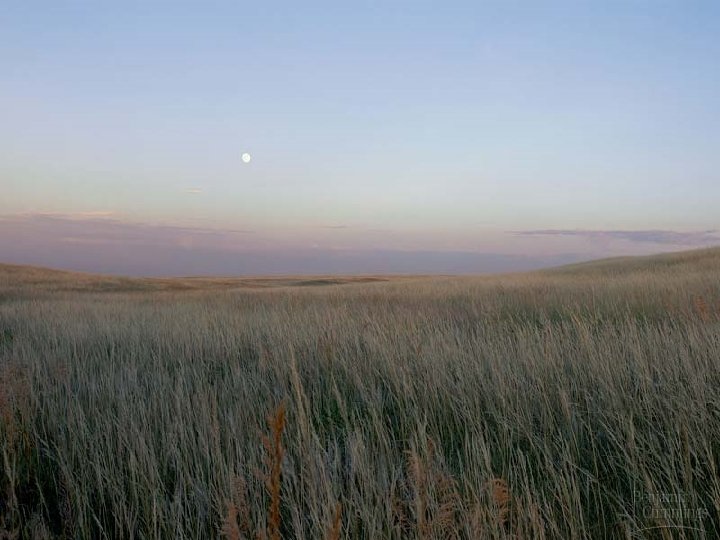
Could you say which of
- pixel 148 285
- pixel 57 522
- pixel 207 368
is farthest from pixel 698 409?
pixel 148 285

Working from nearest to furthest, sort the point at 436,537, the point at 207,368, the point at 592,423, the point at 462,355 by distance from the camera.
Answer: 1. the point at 436,537
2. the point at 592,423
3. the point at 462,355
4. the point at 207,368

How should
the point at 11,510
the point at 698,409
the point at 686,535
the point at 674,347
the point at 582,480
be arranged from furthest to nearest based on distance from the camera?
the point at 674,347 < the point at 698,409 < the point at 582,480 < the point at 11,510 < the point at 686,535

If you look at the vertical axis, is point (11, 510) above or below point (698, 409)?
below

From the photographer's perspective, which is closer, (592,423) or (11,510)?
(11,510)

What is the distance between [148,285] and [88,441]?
1122 inches

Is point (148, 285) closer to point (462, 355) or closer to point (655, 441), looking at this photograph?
point (462, 355)

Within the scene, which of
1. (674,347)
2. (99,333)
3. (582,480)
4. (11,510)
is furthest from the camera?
(99,333)

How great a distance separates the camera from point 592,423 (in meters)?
3.00

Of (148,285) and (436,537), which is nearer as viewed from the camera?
(436,537)

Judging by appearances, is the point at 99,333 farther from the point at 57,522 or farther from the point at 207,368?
the point at 57,522

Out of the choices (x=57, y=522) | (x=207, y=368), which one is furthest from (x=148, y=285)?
(x=57, y=522)

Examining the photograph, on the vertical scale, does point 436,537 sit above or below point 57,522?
above

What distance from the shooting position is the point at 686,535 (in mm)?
2047

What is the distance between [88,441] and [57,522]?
2.23 ft
